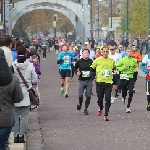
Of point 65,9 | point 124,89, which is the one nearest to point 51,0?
point 65,9

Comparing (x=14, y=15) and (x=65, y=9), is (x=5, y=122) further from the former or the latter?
(x=65, y=9)

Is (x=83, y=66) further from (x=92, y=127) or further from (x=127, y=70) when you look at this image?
(x=92, y=127)

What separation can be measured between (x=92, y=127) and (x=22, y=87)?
334 centimetres

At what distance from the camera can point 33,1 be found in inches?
3925

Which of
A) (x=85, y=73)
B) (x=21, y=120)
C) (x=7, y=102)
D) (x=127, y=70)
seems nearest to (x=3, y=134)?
(x=7, y=102)

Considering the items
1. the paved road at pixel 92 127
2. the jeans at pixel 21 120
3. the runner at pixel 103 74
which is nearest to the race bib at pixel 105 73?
the runner at pixel 103 74

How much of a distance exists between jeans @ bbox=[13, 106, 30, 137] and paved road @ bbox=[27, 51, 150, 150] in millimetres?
591

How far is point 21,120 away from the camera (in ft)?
41.7

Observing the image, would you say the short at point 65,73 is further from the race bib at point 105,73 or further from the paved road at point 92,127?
the race bib at point 105,73

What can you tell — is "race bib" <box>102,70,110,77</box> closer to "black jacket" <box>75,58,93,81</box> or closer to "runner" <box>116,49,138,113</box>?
"black jacket" <box>75,58,93,81</box>

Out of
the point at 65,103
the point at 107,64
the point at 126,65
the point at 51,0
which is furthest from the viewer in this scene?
the point at 51,0

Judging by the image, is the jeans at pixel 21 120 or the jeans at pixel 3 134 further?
the jeans at pixel 21 120

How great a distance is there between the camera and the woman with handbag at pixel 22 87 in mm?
12641

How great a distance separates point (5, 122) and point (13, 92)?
369 mm
